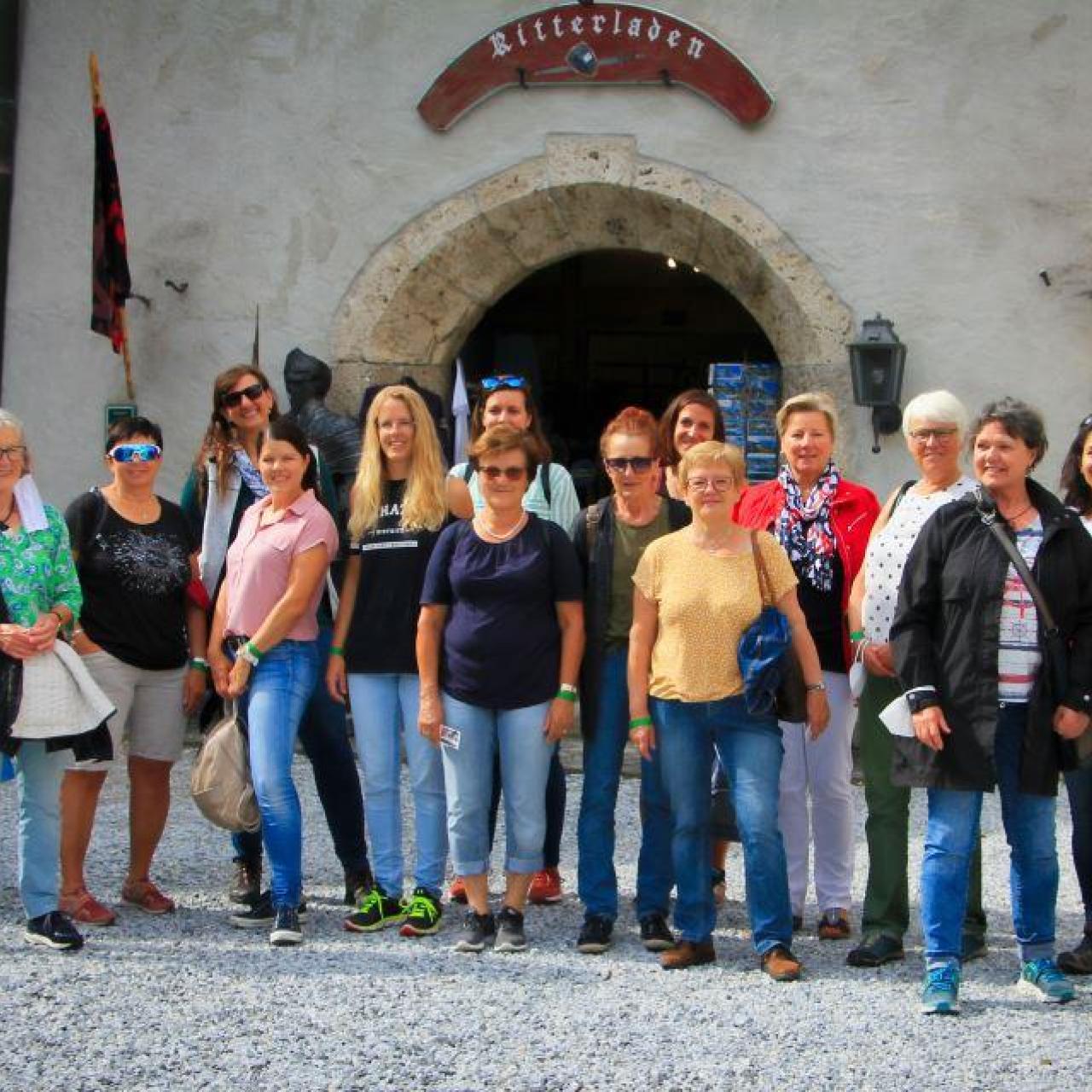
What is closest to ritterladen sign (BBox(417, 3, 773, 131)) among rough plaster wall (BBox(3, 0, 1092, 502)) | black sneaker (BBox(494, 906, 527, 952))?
rough plaster wall (BBox(3, 0, 1092, 502))

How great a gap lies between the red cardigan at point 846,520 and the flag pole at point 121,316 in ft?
14.2

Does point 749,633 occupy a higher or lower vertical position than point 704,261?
lower

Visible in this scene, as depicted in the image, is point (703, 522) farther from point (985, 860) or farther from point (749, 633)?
point (985, 860)

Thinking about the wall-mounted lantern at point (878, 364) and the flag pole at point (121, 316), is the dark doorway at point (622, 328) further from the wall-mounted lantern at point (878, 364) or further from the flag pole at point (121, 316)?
the wall-mounted lantern at point (878, 364)

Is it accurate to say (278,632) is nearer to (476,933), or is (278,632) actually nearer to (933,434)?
(476,933)

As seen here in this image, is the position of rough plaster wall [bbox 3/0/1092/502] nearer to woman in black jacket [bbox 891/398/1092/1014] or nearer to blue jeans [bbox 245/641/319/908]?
woman in black jacket [bbox 891/398/1092/1014]

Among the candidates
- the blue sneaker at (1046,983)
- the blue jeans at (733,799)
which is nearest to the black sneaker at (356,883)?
the blue jeans at (733,799)

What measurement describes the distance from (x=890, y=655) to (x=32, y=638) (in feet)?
7.33

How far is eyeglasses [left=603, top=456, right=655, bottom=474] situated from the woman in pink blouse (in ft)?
2.66

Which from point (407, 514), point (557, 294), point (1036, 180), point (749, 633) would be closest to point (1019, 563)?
point (749, 633)

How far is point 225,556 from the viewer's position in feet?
16.4

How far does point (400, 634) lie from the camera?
15.4 ft

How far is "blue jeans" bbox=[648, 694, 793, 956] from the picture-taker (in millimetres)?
4285

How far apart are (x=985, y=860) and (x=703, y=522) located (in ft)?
6.66
